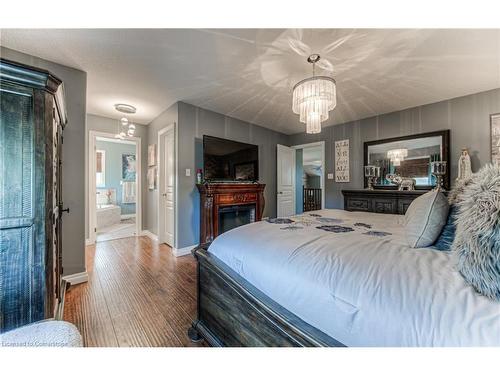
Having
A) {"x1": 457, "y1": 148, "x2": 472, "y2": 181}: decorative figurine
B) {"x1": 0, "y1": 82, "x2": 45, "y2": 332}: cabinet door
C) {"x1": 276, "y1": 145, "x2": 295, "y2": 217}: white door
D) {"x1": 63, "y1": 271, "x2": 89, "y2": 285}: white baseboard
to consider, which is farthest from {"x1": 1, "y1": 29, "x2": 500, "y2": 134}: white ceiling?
{"x1": 63, "y1": 271, "x2": 89, "y2": 285}: white baseboard

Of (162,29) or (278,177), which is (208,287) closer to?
(162,29)

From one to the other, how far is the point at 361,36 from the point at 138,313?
2954 mm

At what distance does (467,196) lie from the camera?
0.74m

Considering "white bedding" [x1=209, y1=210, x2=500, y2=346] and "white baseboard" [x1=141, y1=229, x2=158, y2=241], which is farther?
"white baseboard" [x1=141, y1=229, x2=158, y2=241]

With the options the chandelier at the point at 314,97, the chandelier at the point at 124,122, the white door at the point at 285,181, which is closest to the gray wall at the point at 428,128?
the white door at the point at 285,181

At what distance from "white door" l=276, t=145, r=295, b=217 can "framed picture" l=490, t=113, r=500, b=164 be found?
311 centimetres

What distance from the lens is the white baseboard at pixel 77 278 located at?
217 cm

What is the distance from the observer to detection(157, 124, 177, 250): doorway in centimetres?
345

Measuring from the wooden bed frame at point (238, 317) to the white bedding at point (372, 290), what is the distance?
4cm

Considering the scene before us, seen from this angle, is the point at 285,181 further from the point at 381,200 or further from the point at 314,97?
the point at 314,97

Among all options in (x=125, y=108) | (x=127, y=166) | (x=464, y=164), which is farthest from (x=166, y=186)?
(x=464, y=164)

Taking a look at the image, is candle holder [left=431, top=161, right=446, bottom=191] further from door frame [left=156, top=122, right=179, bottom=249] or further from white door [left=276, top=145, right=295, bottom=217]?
door frame [left=156, top=122, right=179, bottom=249]

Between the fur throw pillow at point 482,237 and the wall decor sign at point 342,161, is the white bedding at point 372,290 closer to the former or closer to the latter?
the fur throw pillow at point 482,237
